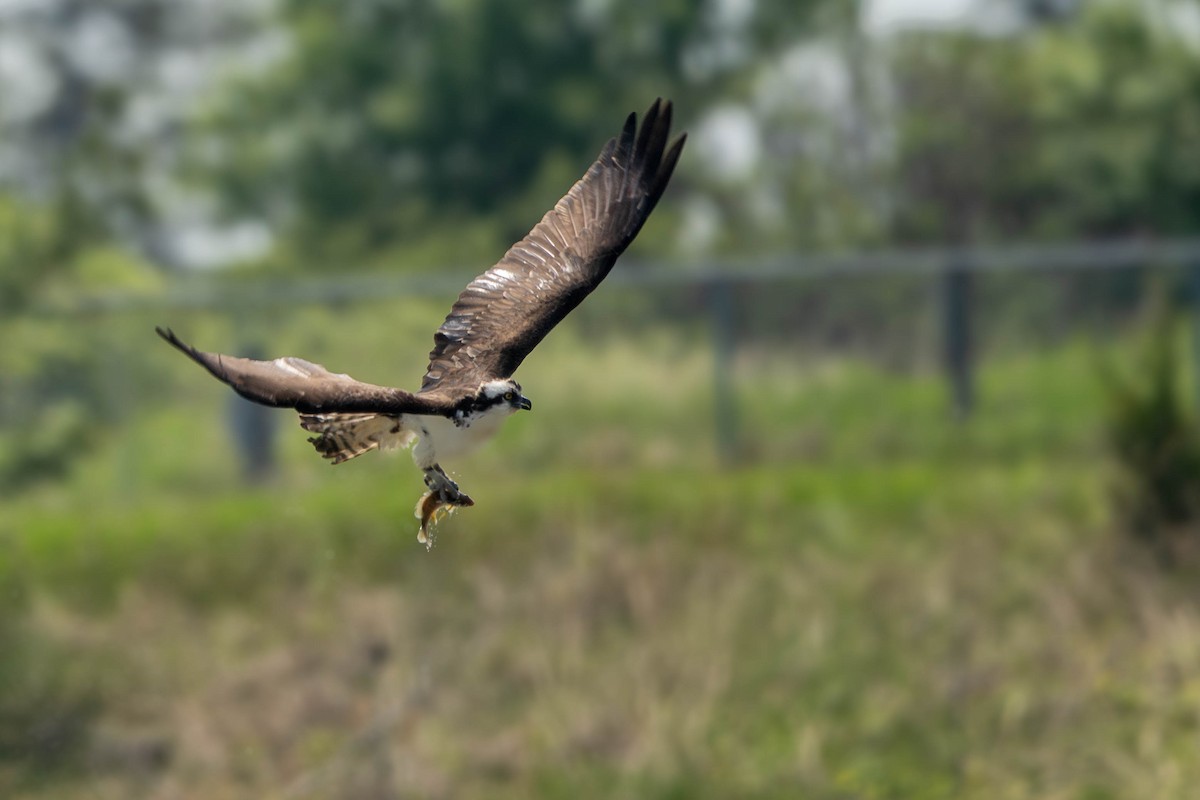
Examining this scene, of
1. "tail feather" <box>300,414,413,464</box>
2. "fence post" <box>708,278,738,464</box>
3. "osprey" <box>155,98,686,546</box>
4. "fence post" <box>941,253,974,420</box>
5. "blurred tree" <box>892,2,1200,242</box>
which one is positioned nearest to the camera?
"osprey" <box>155,98,686,546</box>

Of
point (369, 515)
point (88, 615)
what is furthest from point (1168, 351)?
point (88, 615)

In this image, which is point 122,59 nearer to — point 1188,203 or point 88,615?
point 1188,203

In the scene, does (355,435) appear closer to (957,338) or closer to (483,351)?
(483,351)

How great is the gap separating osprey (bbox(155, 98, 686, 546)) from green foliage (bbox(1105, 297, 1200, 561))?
30.0ft

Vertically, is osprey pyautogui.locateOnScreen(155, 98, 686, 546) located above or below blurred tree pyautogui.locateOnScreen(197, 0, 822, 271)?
below

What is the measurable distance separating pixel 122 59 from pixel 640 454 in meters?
17.5

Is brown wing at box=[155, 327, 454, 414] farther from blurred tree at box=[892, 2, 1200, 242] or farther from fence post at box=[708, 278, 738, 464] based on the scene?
blurred tree at box=[892, 2, 1200, 242]

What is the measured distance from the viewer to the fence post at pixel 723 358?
18016 millimetres

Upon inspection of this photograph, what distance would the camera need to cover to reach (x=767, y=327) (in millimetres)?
18250

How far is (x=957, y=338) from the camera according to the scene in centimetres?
1819

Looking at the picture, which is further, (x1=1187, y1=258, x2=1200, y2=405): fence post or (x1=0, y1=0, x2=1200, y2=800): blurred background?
(x1=1187, y1=258, x2=1200, y2=405): fence post

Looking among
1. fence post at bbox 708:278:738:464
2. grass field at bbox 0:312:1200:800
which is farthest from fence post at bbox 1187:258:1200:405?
fence post at bbox 708:278:738:464

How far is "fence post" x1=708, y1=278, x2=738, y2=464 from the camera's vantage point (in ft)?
59.1

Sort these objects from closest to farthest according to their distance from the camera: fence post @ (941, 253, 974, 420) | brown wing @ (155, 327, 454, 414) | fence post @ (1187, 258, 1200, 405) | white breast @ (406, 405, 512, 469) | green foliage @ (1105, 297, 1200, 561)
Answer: brown wing @ (155, 327, 454, 414) → white breast @ (406, 405, 512, 469) → green foliage @ (1105, 297, 1200, 561) → fence post @ (1187, 258, 1200, 405) → fence post @ (941, 253, 974, 420)
